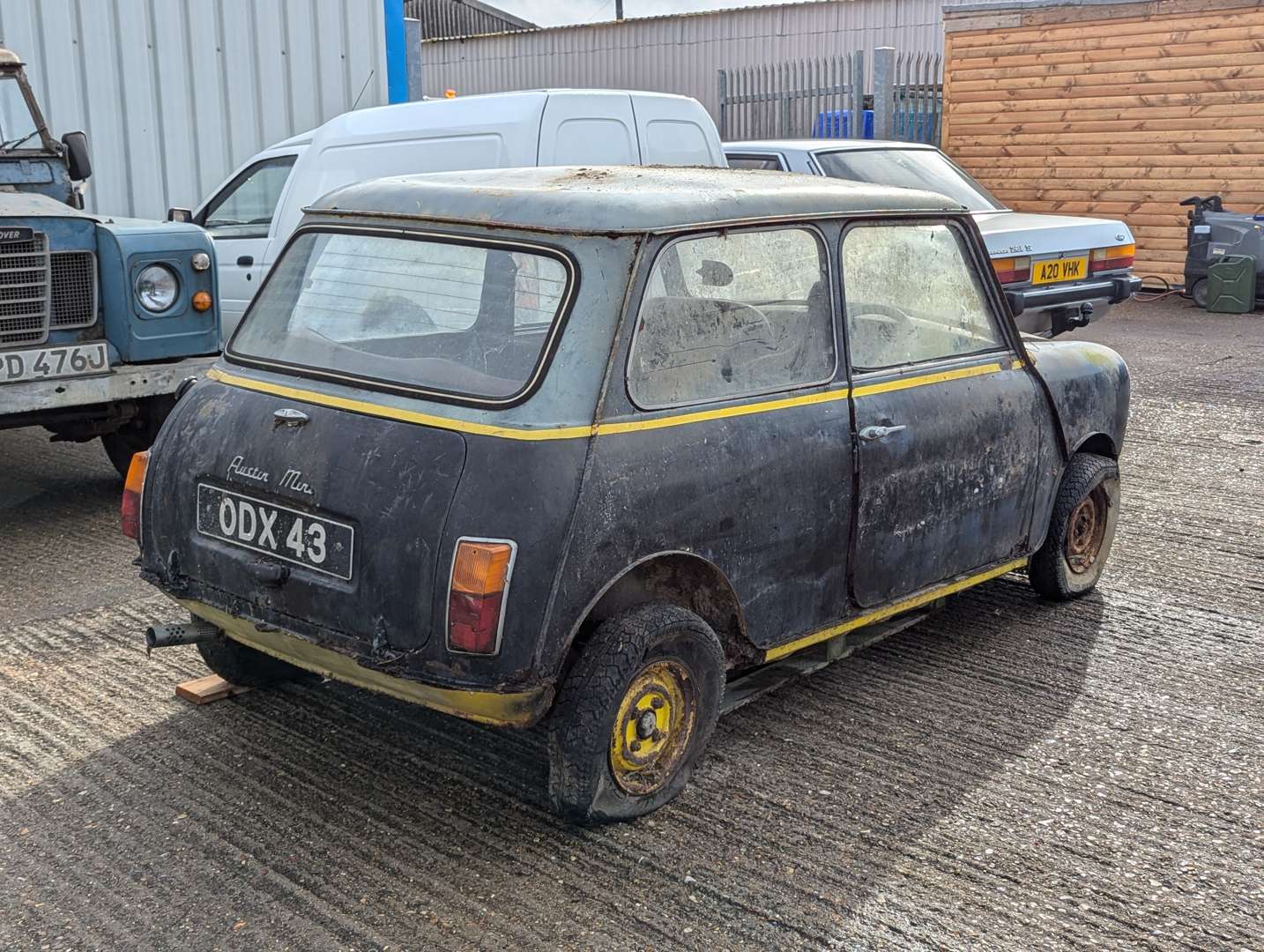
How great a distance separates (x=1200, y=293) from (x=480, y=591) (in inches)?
552

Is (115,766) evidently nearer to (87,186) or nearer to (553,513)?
(553,513)

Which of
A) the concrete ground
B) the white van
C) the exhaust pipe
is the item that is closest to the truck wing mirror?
the white van

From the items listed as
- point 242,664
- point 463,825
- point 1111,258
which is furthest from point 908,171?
point 463,825

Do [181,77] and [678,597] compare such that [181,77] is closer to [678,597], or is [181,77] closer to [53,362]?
[53,362]

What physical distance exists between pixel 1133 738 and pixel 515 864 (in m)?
2.02

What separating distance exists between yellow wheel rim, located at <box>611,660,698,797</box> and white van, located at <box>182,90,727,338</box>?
443 cm

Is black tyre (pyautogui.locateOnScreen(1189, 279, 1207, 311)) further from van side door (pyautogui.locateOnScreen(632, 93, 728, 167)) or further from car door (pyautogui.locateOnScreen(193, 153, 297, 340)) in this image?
car door (pyautogui.locateOnScreen(193, 153, 297, 340))

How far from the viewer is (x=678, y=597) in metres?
3.78

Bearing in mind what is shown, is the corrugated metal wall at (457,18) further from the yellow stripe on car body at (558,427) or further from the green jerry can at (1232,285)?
the yellow stripe on car body at (558,427)

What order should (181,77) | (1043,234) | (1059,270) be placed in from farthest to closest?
(181,77)
(1059,270)
(1043,234)

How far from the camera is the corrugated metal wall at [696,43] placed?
24.5 metres

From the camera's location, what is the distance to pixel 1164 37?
1605cm

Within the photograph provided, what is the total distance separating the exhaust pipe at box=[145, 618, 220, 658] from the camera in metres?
3.89

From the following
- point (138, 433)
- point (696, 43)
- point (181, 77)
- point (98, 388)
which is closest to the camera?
point (98, 388)
